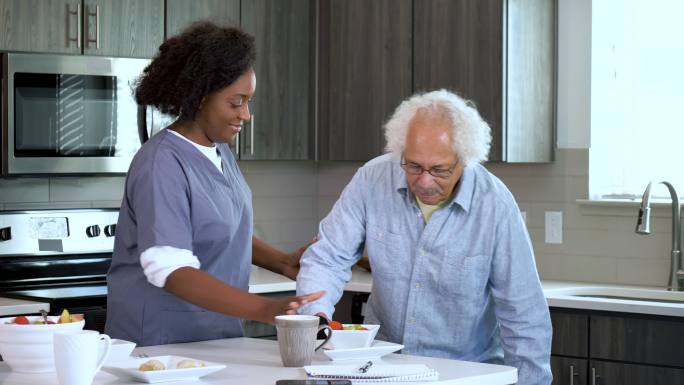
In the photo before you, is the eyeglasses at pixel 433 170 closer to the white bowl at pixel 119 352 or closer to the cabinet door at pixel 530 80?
the white bowl at pixel 119 352

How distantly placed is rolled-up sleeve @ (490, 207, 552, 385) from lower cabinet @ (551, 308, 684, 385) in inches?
42.1

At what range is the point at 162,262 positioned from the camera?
2.47 meters

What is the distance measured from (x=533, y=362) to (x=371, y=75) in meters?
2.30

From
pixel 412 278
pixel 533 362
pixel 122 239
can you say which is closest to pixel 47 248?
pixel 122 239

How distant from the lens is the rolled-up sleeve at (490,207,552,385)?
8.75 feet

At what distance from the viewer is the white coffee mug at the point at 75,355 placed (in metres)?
1.95

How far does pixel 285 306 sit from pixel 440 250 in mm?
494

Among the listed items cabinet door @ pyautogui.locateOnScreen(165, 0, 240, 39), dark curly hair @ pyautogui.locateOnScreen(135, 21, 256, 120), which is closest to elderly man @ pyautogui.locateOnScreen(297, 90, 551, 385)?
dark curly hair @ pyautogui.locateOnScreen(135, 21, 256, 120)

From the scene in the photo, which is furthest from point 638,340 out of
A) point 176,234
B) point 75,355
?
point 75,355

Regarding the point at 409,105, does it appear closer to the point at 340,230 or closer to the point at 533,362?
the point at 340,230

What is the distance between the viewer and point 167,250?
2.48 metres

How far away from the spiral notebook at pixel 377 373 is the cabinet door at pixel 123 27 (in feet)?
7.30

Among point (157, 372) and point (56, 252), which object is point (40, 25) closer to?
point (56, 252)

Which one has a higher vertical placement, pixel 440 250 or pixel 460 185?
pixel 460 185
